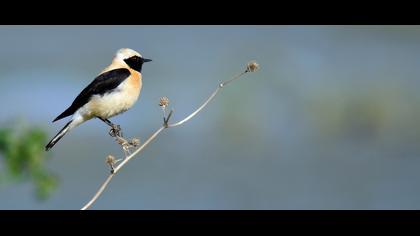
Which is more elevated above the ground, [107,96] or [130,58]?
[130,58]

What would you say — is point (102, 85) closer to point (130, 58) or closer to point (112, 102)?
point (112, 102)

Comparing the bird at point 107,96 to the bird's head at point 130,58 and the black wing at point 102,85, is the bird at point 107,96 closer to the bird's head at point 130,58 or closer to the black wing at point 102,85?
the black wing at point 102,85

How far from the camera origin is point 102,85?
5570 mm

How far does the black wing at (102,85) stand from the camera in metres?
5.38

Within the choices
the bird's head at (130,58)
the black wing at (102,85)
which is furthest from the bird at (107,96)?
the bird's head at (130,58)

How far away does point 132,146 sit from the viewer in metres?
3.32

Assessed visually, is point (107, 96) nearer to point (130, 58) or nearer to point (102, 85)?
point (102, 85)

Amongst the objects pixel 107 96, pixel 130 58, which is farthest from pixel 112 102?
pixel 130 58

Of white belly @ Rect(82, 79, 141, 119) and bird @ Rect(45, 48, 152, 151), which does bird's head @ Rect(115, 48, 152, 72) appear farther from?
white belly @ Rect(82, 79, 141, 119)

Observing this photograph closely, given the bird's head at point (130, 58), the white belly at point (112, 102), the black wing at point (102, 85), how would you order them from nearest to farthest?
the black wing at point (102, 85)
the white belly at point (112, 102)
the bird's head at point (130, 58)

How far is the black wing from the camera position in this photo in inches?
212

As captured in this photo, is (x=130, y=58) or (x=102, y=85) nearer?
(x=102, y=85)
